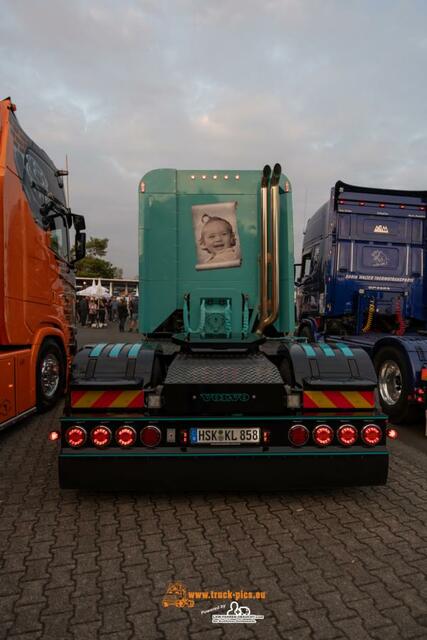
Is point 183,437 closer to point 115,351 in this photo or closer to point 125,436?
point 125,436

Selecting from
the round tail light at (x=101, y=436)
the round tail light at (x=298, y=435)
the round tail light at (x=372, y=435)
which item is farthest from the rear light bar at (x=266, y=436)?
the round tail light at (x=101, y=436)

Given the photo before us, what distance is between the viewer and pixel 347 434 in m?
3.11

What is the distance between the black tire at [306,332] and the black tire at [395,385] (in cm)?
321

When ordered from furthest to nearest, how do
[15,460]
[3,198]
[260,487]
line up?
[3,198]
[15,460]
[260,487]

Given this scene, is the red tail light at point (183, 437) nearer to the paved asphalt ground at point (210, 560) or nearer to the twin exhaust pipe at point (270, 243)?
the paved asphalt ground at point (210, 560)

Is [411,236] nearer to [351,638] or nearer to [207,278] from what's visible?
[207,278]

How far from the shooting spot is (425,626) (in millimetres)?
2018

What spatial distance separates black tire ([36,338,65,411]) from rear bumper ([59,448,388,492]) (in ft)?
9.35

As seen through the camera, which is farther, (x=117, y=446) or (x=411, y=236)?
(x=411, y=236)

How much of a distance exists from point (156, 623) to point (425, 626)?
128cm

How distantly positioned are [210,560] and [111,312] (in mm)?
30332

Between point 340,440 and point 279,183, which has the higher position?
point 279,183

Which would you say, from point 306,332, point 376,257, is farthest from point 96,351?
point 306,332

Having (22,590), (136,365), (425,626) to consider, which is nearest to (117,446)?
(136,365)
